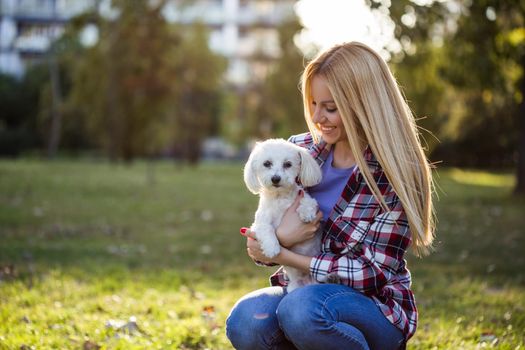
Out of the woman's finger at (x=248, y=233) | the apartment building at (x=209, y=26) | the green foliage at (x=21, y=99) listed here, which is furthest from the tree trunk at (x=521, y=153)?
the green foliage at (x=21, y=99)

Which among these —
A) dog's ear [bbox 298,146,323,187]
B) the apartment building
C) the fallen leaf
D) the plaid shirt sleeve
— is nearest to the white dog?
dog's ear [bbox 298,146,323,187]

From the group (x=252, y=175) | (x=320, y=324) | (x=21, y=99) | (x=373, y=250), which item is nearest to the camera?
(x=320, y=324)

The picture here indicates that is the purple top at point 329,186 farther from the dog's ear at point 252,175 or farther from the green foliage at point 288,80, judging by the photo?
the green foliage at point 288,80

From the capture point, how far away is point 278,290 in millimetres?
3129

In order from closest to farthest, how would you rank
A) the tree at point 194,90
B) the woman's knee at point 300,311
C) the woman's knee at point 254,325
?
the woman's knee at point 300,311 < the woman's knee at point 254,325 < the tree at point 194,90

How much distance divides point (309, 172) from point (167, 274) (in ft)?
10.1

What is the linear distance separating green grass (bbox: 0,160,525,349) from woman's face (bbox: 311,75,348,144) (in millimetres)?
961

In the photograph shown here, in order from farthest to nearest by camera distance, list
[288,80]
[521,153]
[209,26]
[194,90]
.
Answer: [209,26], [194,90], [288,80], [521,153]

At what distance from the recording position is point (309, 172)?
300cm

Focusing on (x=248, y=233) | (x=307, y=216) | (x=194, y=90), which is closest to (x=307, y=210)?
(x=307, y=216)

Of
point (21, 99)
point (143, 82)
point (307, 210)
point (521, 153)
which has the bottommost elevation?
point (21, 99)

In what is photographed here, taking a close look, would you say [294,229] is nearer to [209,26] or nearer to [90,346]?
[90,346]

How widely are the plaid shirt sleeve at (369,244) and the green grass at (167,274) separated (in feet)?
3.05

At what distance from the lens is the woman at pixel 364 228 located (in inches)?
104
